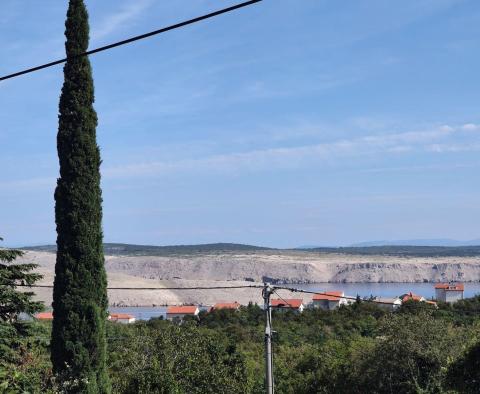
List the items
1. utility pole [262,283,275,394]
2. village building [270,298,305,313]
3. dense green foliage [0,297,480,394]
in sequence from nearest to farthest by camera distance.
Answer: utility pole [262,283,275,394], village building [270,298,305,313], dense green foliage [0,297,480,394]

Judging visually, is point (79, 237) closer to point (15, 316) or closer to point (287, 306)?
point (15, 316)

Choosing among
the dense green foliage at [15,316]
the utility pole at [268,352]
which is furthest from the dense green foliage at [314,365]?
the utility pole at [268,352]

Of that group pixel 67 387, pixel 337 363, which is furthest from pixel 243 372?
pixel 67 387

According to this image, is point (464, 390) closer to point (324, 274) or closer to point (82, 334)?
point (82, 334)

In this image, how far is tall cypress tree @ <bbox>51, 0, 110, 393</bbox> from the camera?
63.5ft

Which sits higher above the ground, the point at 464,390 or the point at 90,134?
the point at 90,134

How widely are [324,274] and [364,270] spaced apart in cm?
1162

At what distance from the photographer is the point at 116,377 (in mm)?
23281

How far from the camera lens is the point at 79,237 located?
65.1ft

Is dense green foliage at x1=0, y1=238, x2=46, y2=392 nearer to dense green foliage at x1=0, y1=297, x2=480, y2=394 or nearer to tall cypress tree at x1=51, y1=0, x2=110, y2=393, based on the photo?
dense green foliage at x1=0, y1=297, x2=480, y2=394

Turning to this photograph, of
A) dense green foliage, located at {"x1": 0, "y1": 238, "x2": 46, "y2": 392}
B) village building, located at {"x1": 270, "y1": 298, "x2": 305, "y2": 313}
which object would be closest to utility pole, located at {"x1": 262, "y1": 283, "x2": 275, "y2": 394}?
village building, located at {"x1": 270, "y1": 298, "x2": 305, "y2": 313}

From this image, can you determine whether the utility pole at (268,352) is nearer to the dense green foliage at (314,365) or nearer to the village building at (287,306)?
the village building at (287,306)

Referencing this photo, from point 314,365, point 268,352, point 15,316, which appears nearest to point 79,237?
point 15,316

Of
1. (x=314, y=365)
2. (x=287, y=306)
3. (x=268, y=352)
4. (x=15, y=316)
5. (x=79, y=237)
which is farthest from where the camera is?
(x=314, y=365)
